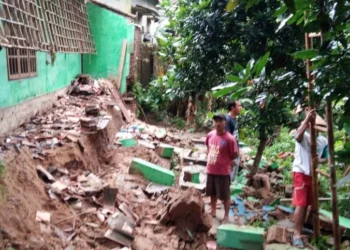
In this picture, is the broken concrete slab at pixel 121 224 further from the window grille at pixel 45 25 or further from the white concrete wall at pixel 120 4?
the white concrete wall at pixel 120 4

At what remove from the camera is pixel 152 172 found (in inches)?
272

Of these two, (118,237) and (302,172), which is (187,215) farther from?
(302,172)

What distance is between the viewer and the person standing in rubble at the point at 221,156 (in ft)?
17.6

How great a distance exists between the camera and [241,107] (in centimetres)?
649

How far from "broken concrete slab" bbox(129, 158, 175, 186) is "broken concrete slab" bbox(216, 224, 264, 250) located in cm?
Answer: 228

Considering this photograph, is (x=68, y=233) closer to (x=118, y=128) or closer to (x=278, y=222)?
(x=278, y=222)

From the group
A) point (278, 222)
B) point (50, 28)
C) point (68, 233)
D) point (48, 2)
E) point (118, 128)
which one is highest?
point (48, 2)

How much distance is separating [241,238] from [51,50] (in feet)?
15.3

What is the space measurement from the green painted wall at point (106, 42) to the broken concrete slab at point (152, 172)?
701 cm

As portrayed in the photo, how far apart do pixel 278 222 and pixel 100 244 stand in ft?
9.13

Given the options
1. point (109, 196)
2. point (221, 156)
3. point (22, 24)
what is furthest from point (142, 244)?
point (22, 24)

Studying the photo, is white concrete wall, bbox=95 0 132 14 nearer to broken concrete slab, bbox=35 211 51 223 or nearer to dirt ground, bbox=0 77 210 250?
dirt ground, bbox=0 77 210 250

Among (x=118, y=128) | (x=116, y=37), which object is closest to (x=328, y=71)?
(x=118, y=128)

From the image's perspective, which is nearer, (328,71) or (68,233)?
(328,71)
